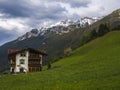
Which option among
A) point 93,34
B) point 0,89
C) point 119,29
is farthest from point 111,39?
point 0,89

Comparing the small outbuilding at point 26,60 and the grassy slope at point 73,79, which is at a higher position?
the small outbuilding at point 26,60

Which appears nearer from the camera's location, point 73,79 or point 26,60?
point 73,79

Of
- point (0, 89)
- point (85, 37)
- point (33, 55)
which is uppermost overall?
point (85, 37)

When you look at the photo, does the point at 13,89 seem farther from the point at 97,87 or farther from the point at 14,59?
the point at 14,59

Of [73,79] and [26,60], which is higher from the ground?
[26,60]

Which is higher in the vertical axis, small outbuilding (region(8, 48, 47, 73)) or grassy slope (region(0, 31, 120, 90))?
small outbuilding (region(8, 48, 47, 73))

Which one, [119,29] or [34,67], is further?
[119,29]

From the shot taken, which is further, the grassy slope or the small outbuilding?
the small outbuilding

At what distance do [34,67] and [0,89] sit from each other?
7371 centimetres

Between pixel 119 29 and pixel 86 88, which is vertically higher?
pixel 119 29

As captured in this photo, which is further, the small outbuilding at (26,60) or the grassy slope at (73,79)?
the small outbuilding at (26,60)

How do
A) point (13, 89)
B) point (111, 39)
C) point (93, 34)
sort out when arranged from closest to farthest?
point (13, 89) → point (111, 39) → point (93, 34)

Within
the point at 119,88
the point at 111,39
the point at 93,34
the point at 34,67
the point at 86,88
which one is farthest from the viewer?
the point at 93,34

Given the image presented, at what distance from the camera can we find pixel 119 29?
168875 mm
